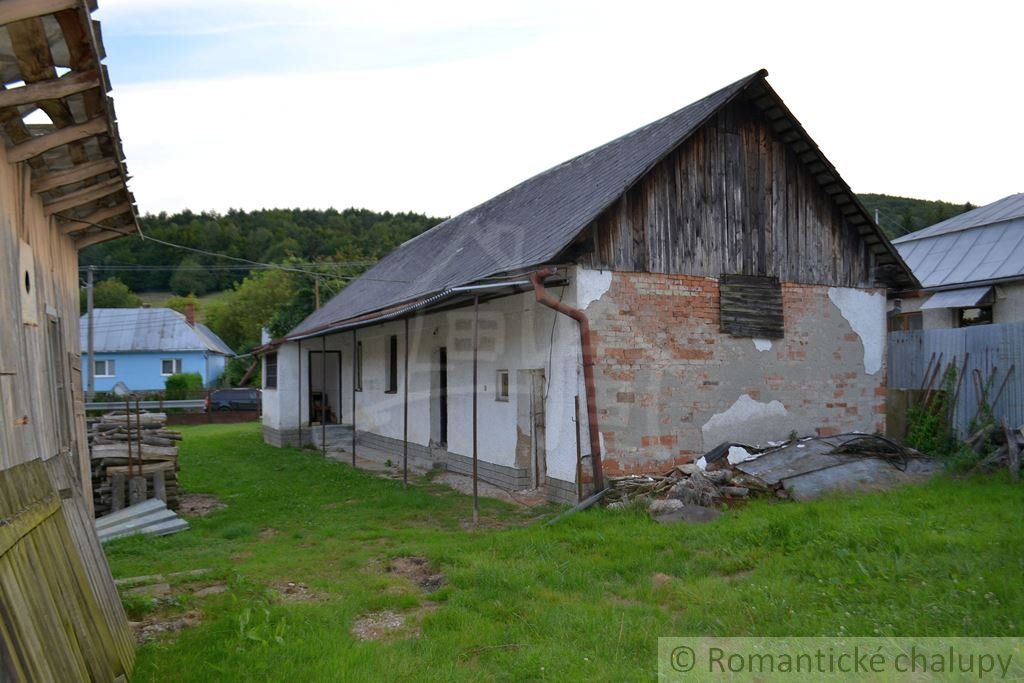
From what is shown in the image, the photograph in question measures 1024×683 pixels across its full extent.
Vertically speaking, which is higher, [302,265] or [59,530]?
[302,265]

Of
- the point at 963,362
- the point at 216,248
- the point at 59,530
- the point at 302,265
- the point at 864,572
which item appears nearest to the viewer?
the point at 59,530

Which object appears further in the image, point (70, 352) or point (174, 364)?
point (174, 364)

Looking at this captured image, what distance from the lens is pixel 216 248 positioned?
5975 cm

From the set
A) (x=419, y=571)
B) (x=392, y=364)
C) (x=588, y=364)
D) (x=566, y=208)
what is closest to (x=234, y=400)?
(x=392, y=364)

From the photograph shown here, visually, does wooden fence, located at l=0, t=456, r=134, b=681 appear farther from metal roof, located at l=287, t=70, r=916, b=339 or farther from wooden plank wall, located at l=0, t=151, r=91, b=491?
metal roof, located at l=287, t=70, r=916, b=339

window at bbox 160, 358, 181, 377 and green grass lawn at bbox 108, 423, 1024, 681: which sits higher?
window at bbox 160, 358, 181, 377

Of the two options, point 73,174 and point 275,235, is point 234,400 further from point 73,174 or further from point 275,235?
point 73,174

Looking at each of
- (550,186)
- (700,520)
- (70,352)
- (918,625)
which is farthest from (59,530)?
(550,186)

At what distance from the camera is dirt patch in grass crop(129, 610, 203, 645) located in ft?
18.2

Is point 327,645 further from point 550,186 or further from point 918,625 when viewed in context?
point 550,186

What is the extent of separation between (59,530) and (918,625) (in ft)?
17.8

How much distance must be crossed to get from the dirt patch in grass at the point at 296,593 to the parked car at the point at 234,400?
2818 cm

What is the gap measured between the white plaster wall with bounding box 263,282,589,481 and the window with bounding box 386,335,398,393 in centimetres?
17

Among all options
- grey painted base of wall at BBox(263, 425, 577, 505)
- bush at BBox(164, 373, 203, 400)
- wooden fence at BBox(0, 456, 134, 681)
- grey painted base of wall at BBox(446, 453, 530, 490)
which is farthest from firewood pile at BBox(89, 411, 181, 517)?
bush at BBox(164, 373, 203, 400)
